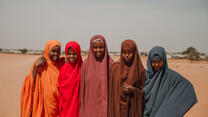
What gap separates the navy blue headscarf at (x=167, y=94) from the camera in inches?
115

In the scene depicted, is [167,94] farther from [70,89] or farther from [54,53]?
[54,53]

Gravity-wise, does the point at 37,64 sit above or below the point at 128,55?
below

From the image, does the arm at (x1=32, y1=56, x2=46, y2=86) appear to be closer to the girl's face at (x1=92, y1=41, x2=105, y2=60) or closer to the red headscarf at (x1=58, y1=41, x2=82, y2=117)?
the red headscarf at (x1=58, y1=41, x2=82, y2=117)

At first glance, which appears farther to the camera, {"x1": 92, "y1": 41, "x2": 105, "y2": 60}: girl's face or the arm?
the arm

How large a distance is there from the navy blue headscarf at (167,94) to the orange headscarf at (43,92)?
1747 mm

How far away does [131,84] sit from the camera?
2.96 meters

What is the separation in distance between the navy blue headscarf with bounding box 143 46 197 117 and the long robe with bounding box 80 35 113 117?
75 centimetres

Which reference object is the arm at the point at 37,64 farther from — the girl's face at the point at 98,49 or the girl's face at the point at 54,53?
the girl's face at the point at 98,49

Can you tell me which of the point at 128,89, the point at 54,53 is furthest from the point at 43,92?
the point at 128,89

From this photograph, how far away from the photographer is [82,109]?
324cm

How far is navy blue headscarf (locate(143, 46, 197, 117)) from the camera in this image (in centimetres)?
292

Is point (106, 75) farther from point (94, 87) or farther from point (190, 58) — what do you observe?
point (190, 58)

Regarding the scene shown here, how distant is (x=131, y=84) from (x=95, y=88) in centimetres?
66

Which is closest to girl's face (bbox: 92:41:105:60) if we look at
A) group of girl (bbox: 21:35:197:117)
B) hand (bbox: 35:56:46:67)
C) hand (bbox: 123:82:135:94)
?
group of girl (bbox: 21:35:197:117)
